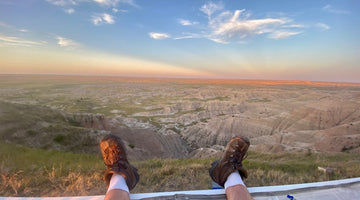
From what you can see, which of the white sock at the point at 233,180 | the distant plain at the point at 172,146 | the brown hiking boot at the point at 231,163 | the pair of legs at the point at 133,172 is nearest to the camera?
the pair of legs at the point at 133,172

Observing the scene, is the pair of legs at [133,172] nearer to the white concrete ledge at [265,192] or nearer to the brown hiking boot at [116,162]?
the brown hiking boot at [116,162]

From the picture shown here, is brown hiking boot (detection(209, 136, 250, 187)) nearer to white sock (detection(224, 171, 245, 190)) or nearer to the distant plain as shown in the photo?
white sock (detection(224, 171, 245, 190))

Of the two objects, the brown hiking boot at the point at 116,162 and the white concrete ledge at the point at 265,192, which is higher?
the brown hiking boot at the point at 116,162

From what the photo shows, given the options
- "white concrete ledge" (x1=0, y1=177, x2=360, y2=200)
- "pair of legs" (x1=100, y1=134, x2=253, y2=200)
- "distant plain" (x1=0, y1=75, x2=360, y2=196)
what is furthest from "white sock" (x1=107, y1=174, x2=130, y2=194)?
"distant plain" (x1=0, y1=75, x2=360, y2=196)

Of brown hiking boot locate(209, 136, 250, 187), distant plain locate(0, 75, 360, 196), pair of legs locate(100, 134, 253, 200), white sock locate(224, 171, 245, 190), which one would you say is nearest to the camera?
pair of legs locate(100, 134, 253, 200)

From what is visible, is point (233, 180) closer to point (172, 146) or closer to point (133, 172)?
point (133, 172)

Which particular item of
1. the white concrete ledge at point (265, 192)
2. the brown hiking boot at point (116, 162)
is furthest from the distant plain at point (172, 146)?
the white concrete ledge at point (265, 192)

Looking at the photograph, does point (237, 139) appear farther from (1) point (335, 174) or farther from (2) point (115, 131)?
(2) point (115, 131)

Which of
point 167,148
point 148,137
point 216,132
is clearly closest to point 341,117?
point 216,132

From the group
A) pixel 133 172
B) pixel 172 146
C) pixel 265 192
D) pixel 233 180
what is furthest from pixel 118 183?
pixel 172 146
